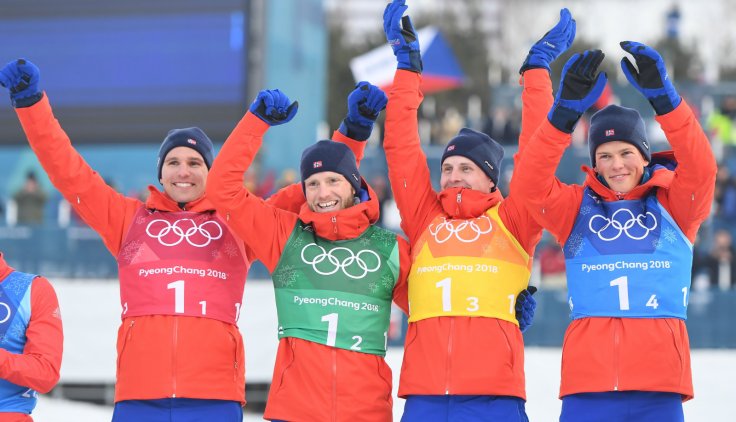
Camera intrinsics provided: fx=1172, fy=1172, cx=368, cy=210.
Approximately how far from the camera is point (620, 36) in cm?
3384

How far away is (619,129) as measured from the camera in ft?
17.1

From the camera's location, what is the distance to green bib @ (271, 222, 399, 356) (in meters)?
5.12

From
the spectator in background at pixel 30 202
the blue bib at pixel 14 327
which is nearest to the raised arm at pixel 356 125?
the blue bib at pixel 14 327

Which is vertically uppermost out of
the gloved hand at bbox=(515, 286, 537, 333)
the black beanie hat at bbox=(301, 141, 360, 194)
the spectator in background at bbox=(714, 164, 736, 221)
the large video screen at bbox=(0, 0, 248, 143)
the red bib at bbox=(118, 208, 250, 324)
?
the large video screen at bbox=(0, 0, 248, 143)

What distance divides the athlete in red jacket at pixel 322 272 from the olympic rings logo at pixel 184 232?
175mm

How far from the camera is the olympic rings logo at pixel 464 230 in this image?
207 inches

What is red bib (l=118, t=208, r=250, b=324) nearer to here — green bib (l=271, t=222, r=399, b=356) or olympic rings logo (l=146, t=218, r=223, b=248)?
olympic rings logo (l=146, t=218, r=223, b=248)

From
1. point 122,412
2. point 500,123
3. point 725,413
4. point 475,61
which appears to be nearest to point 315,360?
point 122,412

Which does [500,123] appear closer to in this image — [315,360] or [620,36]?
[315,360]

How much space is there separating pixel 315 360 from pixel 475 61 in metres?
26.4

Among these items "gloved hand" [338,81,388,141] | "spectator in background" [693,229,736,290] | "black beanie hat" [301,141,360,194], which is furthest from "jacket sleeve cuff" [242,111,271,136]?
"spectator in background" [693,229,736,290]

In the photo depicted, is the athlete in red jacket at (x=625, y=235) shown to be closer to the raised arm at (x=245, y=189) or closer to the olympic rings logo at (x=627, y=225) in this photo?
the olympic rings logo at (x=627, y=225)

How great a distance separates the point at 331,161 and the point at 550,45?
1164mm

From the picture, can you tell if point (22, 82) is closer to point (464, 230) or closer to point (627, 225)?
point (464, 230)
